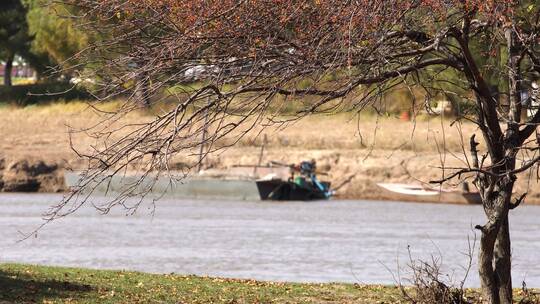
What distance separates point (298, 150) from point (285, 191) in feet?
6.55

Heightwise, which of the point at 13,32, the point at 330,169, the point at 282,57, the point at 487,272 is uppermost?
the point at 13,32

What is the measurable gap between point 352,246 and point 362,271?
5049mm

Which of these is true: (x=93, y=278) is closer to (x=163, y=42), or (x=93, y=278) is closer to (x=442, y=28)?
(x=163, y=42)

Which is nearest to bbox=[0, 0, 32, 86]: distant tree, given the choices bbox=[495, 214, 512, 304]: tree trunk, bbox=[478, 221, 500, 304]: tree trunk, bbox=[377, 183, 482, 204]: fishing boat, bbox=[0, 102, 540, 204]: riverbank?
bbox=[0, 102, 540, 204]: riverbank

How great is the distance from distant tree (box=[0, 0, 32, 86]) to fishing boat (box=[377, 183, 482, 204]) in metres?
24.0

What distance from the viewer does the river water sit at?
2275cm

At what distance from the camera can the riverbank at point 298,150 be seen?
146 ft

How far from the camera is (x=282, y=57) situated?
11727 mm

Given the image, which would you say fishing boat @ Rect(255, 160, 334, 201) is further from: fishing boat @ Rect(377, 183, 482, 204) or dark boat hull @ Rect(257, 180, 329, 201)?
fishing boat @ Rect(377, 183, 482, 204)

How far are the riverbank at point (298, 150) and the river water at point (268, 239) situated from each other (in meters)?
2.22

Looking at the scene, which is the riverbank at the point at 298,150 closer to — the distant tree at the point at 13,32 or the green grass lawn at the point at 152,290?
the distant tree at the point at 13,32

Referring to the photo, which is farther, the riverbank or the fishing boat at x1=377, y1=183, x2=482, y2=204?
the riverbank

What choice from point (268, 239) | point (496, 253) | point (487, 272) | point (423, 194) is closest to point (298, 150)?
point (423, 194)

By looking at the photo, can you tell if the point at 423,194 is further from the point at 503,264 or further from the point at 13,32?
the point at 503,264
